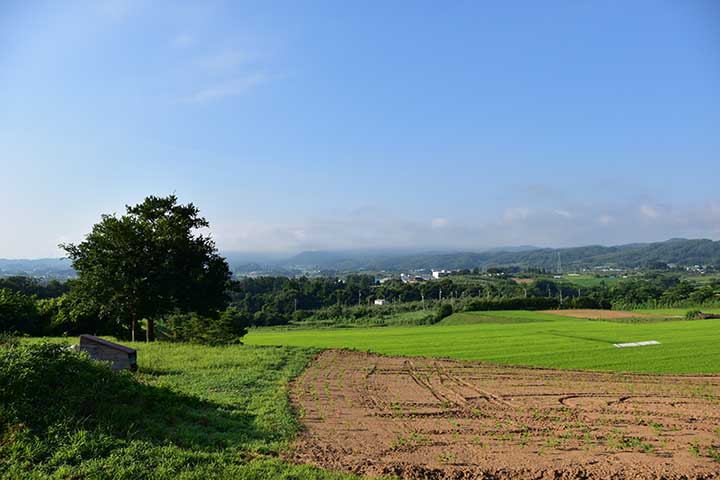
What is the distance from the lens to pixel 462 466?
8773mm

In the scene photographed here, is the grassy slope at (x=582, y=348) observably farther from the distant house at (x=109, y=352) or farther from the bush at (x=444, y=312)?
the bush at (x=444, y=312)

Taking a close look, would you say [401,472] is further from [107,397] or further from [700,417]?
A: [700,417]

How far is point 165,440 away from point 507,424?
778cm

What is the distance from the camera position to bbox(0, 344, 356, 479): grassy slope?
23.7 ft

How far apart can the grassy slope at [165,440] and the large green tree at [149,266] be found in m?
13.3

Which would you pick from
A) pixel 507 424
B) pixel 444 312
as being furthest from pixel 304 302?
pixel 507 424

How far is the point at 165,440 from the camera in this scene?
8.65 m

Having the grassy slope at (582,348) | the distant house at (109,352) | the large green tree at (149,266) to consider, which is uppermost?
the large green tree at (149,266)

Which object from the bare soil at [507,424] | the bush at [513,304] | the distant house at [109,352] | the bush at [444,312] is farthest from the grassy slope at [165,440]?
the bush at [513,304]

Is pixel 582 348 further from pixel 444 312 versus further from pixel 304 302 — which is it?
pixel 304 302

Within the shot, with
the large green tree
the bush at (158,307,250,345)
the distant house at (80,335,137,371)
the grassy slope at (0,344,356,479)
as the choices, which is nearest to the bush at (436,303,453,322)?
the bush at (158,307,250,345)

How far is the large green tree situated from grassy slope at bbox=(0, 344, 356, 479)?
13.3 m

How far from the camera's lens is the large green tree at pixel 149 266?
2569cm

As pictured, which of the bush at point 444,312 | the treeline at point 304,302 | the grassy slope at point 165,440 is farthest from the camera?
the bush at point 444,312
